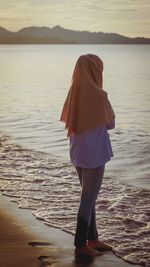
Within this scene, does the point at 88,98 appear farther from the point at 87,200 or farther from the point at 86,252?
the point at 86,252

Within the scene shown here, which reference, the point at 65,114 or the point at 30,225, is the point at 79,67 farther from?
the point at 30,225

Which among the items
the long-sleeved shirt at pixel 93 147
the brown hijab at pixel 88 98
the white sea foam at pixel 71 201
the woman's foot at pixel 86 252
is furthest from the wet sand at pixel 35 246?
the brown hijab at pixel 88 98

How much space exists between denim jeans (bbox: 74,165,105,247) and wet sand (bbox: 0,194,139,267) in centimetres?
26

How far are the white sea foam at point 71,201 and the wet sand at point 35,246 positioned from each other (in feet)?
0.75

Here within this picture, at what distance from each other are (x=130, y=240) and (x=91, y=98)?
7.00ft

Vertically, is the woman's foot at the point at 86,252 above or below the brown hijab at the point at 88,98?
below

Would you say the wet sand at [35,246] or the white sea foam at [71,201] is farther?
the white sea foam at [71,201]

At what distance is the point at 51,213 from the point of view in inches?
303

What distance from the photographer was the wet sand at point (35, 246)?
223 inches

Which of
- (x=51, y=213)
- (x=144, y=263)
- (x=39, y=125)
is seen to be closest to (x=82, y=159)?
(x=144, y=263)

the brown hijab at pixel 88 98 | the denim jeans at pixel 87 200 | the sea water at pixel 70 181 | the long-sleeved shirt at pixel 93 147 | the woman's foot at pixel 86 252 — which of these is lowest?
the sea water at pixel 70 181

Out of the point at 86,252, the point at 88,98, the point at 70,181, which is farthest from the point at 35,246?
the point at 70,181

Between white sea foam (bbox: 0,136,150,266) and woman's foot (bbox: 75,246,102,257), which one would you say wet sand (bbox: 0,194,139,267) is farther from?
white sea foam (bbox: 0,136,150,266)

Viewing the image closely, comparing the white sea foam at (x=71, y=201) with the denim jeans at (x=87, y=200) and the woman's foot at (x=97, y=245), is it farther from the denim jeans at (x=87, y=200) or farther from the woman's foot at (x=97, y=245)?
the denim jeans at (x=87, y=200)
